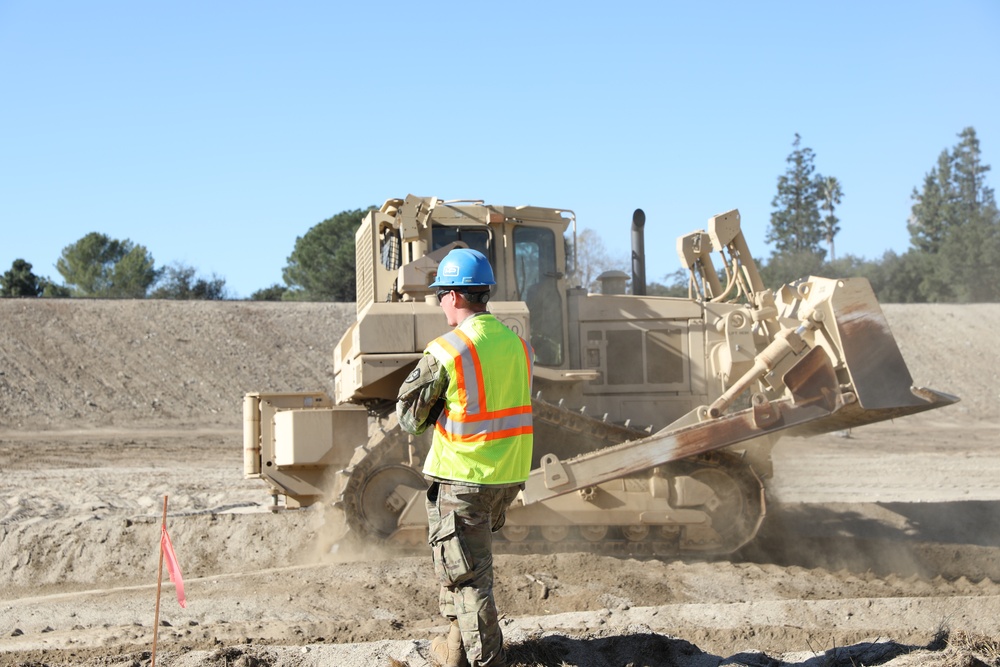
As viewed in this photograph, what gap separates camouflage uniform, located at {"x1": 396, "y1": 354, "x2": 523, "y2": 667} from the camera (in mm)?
4883

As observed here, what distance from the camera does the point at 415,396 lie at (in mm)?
4965

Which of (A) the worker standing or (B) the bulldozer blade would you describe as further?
(B) the bulldozer blade

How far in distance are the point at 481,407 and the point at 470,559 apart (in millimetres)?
713

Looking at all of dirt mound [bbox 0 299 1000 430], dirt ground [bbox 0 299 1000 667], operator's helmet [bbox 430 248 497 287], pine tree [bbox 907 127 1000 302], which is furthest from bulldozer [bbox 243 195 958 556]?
pine tree [bbox 907 127 1000 302]

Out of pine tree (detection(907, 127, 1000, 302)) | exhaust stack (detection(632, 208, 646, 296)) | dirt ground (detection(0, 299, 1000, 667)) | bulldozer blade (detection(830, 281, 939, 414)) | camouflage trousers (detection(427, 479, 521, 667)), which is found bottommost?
dirt ground (detection(0, 299, 1000, 667))

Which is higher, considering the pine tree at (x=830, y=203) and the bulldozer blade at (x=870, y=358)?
the pine tree at (x=830, y=203)

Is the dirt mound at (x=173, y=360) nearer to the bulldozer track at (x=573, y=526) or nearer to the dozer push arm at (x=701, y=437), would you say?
the bulldozer track at (x=573, y=526)

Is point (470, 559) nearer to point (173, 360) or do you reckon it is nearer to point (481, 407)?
point (481, 407)

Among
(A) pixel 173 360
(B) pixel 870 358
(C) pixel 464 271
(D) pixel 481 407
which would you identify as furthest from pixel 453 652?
(A) pixel 173 360

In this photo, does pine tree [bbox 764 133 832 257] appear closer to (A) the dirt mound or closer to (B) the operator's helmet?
Answer: (A) the dirt mound

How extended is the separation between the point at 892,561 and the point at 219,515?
651 centimetres

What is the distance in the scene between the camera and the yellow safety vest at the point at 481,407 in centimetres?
488

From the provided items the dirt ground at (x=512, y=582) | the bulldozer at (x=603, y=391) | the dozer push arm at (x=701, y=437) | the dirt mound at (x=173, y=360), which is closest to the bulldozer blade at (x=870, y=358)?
the bulldozer at (x=603, y=391)

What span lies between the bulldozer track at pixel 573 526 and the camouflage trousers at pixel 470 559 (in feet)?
13.4
